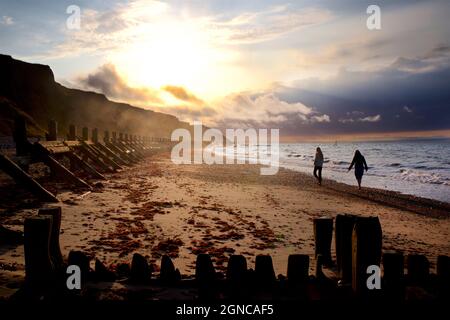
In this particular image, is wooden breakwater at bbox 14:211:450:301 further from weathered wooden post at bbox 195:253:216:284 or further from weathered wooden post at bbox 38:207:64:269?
weathered wooden post at bbox 38:207:64:269

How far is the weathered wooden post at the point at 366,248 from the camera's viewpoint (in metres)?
2.41

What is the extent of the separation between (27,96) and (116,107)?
58495 millimetres

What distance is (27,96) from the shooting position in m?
72.1

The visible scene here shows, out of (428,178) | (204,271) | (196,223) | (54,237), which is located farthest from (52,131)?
(428,178)

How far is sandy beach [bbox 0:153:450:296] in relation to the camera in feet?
17.4

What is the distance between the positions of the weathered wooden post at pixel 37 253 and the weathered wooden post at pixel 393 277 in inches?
105

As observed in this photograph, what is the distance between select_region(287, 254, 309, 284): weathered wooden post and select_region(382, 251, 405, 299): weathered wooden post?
0.59 metres

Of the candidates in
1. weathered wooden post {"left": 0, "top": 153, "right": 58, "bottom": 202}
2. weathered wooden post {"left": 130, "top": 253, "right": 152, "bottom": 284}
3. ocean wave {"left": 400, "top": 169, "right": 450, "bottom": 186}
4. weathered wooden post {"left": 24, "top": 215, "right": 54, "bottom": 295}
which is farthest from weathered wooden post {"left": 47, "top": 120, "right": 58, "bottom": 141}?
ocean wave {"left": 400, "top": 169, "right": 450, "bottom": 186}

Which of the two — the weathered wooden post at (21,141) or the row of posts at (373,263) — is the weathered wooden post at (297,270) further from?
the weathered wooden post at (21,141)

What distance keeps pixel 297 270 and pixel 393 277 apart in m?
0.72

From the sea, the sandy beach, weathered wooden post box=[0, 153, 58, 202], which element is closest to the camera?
the sandy beach

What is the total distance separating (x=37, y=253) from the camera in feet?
8.39
